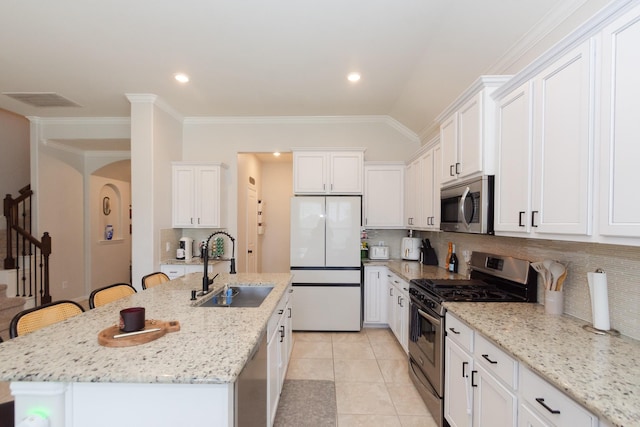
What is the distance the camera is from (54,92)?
3674 mm

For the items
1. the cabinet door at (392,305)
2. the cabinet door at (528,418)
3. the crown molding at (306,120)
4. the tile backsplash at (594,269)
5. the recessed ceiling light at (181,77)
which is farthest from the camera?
the crown molding at (306,120)

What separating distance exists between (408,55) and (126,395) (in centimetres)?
318

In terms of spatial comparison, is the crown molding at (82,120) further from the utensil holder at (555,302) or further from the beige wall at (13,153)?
the utensil holder at (555,302)

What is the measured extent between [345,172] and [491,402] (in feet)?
9.95

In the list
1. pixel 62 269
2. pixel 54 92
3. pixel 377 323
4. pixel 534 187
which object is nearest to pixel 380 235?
pixel 377 323

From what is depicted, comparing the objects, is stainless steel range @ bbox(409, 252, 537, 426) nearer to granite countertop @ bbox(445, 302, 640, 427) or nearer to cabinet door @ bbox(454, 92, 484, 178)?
granite countertop @ bbox(445, 302, 640, 427)

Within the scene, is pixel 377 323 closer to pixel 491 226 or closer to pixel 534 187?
pixel 491 226

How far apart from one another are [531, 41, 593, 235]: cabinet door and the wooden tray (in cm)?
196

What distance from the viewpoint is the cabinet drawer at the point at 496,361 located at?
1.40 meters

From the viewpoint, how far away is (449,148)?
262cm

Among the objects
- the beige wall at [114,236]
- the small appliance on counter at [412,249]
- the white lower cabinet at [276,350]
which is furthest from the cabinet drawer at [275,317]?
the beige wall at [114,236]

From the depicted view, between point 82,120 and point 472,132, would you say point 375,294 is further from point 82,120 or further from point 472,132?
point 82,120

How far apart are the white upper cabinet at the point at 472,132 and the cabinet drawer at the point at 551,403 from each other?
1.28m

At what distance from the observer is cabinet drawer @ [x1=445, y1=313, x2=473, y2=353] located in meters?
1.79
